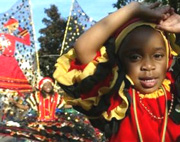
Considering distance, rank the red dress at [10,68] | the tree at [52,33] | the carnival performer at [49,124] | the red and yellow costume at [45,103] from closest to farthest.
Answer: the carnival performer at [49,124]
the red and yellow costume at [45,103]
the red dress at [10,68]
the tree at [52,33]

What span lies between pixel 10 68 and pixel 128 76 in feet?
33.2

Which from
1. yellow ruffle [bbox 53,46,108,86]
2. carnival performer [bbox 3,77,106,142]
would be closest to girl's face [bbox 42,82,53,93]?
carnival performer [bbox 3,77,106,142]

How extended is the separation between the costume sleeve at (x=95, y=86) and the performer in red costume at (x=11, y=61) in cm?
889

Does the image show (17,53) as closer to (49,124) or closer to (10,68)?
(10,68)

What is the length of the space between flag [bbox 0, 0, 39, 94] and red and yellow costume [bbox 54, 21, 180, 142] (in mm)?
8990

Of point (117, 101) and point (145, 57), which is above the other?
point (145, 57)

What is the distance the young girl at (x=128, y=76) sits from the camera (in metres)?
1.92

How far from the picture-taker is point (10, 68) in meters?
11.9

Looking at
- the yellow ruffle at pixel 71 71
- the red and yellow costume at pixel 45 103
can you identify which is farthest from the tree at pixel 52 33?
the yellow ruffle at pixel 71 71

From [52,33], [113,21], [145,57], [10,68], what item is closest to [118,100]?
[145,57]

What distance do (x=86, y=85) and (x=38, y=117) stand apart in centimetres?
499

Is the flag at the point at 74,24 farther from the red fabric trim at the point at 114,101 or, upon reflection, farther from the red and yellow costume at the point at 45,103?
the red fabric trim at the point at 114,101

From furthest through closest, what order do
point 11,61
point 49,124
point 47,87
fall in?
point 11,61
point 47,87
point 49,124

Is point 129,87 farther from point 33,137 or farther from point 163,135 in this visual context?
point 33,137
